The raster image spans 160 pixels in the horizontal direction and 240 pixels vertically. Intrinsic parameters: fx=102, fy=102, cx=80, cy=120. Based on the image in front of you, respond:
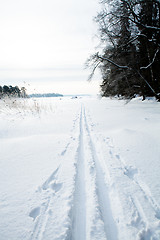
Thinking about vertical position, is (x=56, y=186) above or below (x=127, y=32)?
below

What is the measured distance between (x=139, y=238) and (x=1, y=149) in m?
3.06

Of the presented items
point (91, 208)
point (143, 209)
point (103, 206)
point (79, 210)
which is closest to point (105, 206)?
point (103, 206)

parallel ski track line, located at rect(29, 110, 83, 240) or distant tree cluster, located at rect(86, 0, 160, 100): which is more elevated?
distant tree cluster, located at rect(86, 0, 160, 100)

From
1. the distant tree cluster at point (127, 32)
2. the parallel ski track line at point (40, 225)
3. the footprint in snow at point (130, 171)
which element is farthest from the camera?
the distant tree cluster at point (127, 32)

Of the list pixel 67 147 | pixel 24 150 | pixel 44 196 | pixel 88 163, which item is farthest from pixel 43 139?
pixel 44 196

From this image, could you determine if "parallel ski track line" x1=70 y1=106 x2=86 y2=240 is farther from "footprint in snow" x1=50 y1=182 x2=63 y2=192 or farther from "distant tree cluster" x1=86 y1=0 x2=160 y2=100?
"distant tree cluster" x1=86 y1=0 x2=160 y2=100

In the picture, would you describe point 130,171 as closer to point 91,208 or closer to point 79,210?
point 91,208

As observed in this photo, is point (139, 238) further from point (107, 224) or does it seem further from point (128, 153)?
point (128, 153)

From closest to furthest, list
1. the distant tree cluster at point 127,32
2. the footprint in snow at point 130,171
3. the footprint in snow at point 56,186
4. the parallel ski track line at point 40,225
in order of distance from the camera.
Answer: the parallel ski track line at point 40,225
the footprint in snow at point 56,186
the footprint in snow at point 130,171
the distant tree cluster at point 127,32

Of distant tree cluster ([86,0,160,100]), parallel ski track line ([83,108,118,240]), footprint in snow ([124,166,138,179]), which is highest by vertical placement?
distant tree cluster ([86,0,160,100])

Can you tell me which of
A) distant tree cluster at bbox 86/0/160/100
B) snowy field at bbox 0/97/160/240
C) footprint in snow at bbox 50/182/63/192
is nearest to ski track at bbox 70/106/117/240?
snowy field at bbox 0/97/160/240

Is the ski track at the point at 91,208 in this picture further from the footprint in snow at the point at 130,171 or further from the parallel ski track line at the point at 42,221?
the footprint in snow at the point at 130,171

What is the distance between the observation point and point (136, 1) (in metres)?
6.57

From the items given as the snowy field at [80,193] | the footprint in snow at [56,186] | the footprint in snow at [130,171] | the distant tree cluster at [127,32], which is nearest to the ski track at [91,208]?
the snowy field at [80,193]
